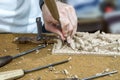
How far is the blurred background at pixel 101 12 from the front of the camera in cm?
137

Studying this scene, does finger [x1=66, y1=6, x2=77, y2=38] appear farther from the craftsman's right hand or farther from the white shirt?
the white shirt

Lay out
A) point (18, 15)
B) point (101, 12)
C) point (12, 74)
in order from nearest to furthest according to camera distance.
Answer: point (12, 74), point (18, 15), point (101, 12)

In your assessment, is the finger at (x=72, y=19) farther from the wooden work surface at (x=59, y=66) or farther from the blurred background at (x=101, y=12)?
the blurred background at (x=101, y=12)

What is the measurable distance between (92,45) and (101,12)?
408 mm

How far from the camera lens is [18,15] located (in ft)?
3.94

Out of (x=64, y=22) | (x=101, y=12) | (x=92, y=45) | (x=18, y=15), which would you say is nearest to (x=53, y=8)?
(x=64, y=22)

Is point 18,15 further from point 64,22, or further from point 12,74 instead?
point 12,74

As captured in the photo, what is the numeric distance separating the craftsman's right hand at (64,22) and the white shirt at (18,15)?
159mm

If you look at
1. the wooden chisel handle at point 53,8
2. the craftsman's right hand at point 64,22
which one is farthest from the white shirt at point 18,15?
the wooden chisel handle at point 53,8

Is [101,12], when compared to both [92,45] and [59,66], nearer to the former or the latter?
[92,45]

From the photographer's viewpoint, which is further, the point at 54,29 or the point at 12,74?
the point at 54,29

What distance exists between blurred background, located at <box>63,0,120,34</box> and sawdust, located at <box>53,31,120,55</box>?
13.0 inches

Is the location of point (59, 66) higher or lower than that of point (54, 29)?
lower

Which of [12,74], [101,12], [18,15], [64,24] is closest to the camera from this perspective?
[12,74]
